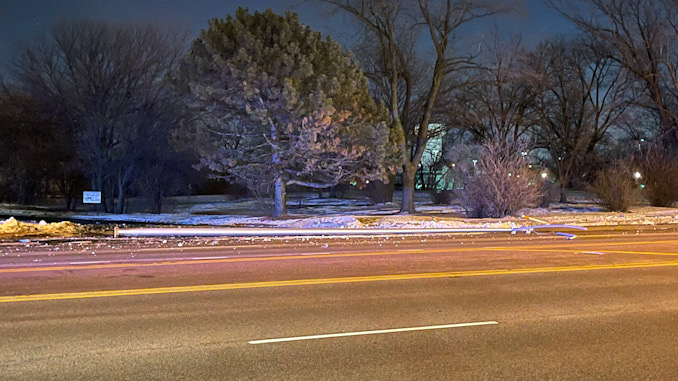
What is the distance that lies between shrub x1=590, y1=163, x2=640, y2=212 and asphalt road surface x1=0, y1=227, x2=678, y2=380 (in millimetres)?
19732

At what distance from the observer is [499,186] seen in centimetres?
2555

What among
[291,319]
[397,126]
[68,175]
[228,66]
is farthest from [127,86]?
[291,319]

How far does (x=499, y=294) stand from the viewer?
831 cm

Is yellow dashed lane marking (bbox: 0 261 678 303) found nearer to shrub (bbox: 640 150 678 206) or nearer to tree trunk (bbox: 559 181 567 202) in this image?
shrub (bbox: 640 150 678 206)

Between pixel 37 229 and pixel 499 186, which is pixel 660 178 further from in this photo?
pixel 37 229

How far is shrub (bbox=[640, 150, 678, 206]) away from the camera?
34750mm

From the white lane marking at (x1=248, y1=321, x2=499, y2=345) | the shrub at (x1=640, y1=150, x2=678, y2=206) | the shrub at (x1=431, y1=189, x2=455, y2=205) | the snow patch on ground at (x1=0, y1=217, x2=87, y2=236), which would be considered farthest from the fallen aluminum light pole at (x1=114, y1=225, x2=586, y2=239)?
the shrub at (x1=431, y1=189, x2=455, y2=205)

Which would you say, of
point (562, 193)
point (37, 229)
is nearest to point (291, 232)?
point (37, 229)

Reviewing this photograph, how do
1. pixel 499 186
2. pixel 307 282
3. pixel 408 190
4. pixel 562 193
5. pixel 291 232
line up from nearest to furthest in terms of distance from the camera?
pixel 307 282 < pixel 291 232 < pixel 499 186 < pixel 408 190 < pixel 562 193

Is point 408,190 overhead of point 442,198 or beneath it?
overhead

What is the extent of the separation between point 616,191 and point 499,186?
32.1 ft

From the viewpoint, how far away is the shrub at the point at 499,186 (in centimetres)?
2544

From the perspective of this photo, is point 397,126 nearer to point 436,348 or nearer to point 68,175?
point 436,348

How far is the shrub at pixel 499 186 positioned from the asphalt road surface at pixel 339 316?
1261 centimetres
